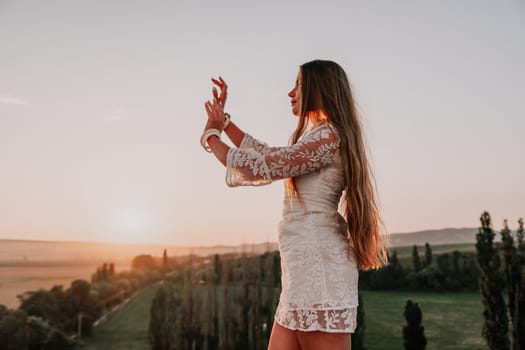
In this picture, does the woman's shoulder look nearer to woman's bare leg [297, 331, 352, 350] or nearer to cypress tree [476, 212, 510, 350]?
woman's bare leg [297, 331, 352, 350]

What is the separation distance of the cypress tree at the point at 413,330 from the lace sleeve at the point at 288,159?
9.20m

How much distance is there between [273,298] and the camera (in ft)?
32.2

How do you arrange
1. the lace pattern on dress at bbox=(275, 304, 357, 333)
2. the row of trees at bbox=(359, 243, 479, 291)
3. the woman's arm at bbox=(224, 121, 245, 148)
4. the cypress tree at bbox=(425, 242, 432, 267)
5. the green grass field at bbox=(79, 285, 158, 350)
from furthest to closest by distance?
1. the cypress tree at bbox=(425, 242, 432, 267)
2. the row of trees at bbox=(359, 243, 479, 291)
3. the green grass field at bbox=(79, 285, 158, 350)
4. the woman's arm at bbox=(224, 121, 245, 148)
5. the lace pattern on dress at bbox=(275, 304, 357, 333)

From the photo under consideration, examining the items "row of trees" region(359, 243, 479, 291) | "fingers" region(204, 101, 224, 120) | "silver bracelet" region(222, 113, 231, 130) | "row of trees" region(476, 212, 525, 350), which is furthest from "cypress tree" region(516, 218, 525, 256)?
"fingers" region(204, 101, 224, 120)

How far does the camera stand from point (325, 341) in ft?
4.71

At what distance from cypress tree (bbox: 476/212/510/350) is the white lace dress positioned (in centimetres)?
881

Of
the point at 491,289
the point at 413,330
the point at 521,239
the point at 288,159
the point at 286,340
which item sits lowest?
the point at 413,330

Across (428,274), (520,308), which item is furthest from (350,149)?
(428,274)

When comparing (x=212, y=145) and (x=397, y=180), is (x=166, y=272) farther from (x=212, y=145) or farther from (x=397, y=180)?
(x=212, y=145)

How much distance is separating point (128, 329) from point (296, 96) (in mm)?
8321

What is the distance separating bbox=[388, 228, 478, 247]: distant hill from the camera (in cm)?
975

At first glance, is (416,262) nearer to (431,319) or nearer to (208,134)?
(431,319)

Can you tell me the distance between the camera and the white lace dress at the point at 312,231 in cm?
145

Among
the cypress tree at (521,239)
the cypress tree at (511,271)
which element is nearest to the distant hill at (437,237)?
the cypress tree at (511,271)
